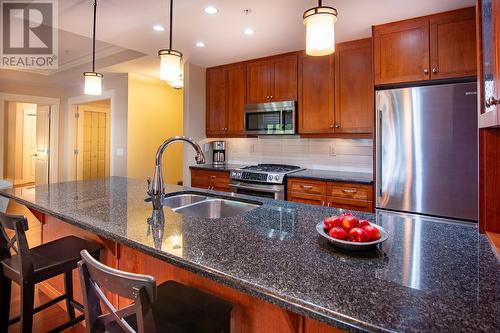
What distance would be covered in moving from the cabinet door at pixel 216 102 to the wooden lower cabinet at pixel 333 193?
1.55 meters

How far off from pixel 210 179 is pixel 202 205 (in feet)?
5.89

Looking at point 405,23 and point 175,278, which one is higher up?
point 405,23

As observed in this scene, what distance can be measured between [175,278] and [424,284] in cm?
103

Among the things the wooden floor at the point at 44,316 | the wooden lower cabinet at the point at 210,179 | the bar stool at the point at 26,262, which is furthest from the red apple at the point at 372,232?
the wooden lower cabinet at the point at 210,179

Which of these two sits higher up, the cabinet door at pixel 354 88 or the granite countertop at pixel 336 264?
the cabinet door at pixel 354 88

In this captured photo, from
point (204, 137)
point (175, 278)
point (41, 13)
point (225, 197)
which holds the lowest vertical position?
point (175, 278)

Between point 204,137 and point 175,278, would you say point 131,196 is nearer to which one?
point 175,278

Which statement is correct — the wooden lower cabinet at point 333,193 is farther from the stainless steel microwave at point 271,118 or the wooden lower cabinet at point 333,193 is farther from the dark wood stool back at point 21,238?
the dark wood stool back at point 21,238

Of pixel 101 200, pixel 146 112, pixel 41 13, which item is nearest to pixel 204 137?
pixel 146 112

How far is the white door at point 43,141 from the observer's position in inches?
224

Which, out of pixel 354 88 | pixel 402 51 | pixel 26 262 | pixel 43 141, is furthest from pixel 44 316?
pixel 43 141

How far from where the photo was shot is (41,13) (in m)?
2.68

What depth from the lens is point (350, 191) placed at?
2.80 m

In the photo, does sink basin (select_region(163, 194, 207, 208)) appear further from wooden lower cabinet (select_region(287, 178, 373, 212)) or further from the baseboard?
the baseboard
